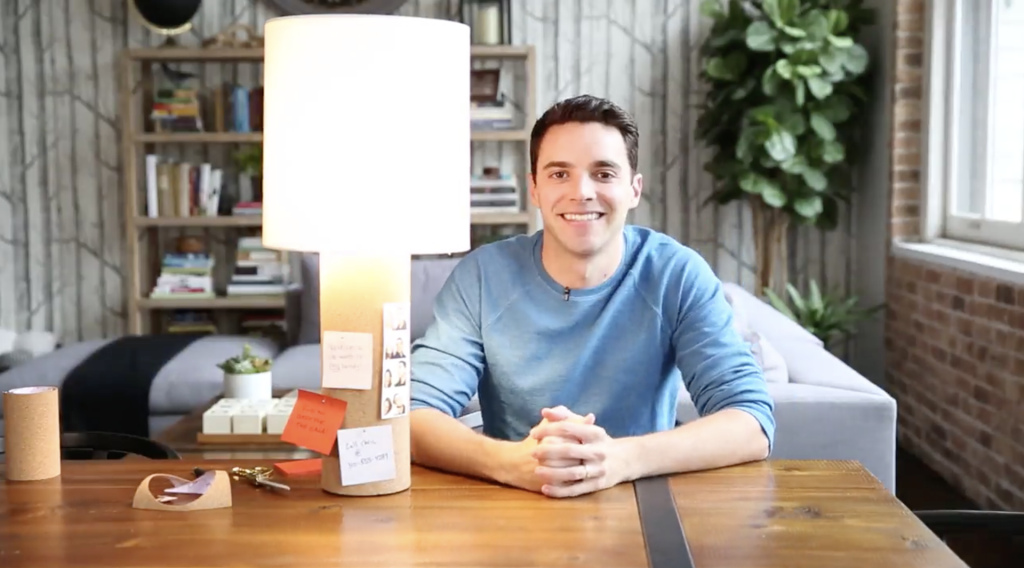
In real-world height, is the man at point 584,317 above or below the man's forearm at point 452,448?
above

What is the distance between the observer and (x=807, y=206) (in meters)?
4.73

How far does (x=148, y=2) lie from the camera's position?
16.0ft

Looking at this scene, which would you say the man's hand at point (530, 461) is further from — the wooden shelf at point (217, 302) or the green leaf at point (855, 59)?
the wooden shelf at point (217, 302)

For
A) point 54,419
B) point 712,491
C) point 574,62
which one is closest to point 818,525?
point 712,491

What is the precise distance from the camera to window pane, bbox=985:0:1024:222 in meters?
3.80

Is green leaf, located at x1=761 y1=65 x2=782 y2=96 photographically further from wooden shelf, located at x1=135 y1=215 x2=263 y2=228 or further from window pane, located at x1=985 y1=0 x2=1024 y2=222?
wooden shelf, located at x1=135 y1=215 x2=263 y2=228

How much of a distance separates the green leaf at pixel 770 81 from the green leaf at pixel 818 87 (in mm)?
135

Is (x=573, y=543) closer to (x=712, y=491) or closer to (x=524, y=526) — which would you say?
(x=524, y=526)

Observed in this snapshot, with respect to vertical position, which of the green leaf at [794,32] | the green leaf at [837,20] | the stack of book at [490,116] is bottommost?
the stack of book at [490,116]

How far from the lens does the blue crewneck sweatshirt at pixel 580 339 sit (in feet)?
5.91

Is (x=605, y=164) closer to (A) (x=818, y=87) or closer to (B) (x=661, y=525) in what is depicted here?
(B) (x=661, y=525)

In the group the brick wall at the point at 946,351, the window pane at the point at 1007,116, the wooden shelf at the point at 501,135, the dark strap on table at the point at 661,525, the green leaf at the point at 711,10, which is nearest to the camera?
the dark strap on table at the point at 661,525

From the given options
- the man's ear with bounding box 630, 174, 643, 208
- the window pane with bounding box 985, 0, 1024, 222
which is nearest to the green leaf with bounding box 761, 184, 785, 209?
the window pane with bounding box 985, 0, 1024, 222

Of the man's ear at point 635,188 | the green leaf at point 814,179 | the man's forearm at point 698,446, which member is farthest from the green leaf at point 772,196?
the man's forearm at point 698,446
